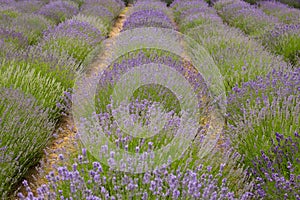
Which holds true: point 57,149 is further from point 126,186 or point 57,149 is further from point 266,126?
point 266,126

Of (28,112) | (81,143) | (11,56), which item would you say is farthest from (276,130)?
(11,56)

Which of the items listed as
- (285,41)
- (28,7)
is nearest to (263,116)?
(285,41)

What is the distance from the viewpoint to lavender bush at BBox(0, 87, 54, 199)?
2266mm

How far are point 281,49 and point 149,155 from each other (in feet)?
13.1

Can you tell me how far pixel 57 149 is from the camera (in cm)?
243

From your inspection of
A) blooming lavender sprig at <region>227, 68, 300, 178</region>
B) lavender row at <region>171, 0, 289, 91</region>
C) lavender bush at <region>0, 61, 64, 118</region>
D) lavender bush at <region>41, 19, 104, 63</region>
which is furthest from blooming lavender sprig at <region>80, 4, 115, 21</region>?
blooming lavender sprig at <region>227, 68, 300, 178</region>

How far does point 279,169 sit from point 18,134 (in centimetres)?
195

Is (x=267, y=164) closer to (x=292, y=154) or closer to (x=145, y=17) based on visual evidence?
(x=292, y=154)

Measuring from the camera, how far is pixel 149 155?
2086 mm

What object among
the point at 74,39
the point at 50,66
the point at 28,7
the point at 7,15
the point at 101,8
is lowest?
the point at 28,7

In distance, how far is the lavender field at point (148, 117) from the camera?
1984 mm

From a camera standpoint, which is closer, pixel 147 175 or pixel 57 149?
pixel 147 175

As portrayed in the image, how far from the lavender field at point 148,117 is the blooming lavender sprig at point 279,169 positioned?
1 cm

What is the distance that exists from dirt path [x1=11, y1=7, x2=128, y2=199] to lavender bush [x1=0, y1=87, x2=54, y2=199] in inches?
3.6
